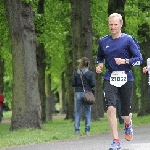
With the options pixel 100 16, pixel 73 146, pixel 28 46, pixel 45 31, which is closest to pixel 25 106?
pixel 28 46

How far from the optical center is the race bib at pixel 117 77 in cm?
956

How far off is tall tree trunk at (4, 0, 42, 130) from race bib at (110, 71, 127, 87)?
7753 millimetres

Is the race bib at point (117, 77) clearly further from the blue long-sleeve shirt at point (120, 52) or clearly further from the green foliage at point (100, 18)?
the green foliage at point (100, 18)

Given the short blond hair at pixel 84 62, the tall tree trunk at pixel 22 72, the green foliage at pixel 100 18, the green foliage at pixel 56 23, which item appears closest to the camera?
the short blond hair at pixel 84 62

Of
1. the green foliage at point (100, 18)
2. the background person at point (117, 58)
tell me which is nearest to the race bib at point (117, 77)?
the background person at point (117, 58)

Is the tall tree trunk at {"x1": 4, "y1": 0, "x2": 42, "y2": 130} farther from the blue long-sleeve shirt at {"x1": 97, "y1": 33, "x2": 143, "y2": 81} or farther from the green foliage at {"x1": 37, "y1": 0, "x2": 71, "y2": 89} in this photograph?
the green foliage at {"x1": 37, "y1": 0, "x2": 71, "y2": 89}

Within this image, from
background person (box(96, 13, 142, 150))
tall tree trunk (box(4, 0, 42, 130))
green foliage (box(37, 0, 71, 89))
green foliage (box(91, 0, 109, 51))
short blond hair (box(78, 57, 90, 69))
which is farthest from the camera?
green foliage (box(91, 0, 109, 51))

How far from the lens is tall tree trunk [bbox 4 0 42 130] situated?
56.0 ft

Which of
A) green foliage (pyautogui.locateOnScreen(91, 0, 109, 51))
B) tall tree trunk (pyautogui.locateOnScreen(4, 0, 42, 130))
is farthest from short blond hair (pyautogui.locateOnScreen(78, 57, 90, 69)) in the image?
green foliage (pyautogui.locateOnScreen(91, 0, 109, 51))

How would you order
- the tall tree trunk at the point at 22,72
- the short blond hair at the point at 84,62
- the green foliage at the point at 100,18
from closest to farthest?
the short blond hair at the point at 84,62
the tall tree trunk at the point at 22,72
the green foliage at the point at 100,18

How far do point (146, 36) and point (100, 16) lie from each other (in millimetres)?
2725

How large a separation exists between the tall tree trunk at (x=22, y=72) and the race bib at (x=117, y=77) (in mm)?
7753

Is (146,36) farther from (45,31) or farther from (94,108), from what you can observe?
(94,108)

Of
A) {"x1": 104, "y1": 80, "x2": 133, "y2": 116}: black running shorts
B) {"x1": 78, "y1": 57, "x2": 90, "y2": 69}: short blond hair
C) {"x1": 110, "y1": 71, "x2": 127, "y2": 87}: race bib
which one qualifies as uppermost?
{"x1": 78, "y1": 57, "x2": 90, "y2": 69}: short blond hair
